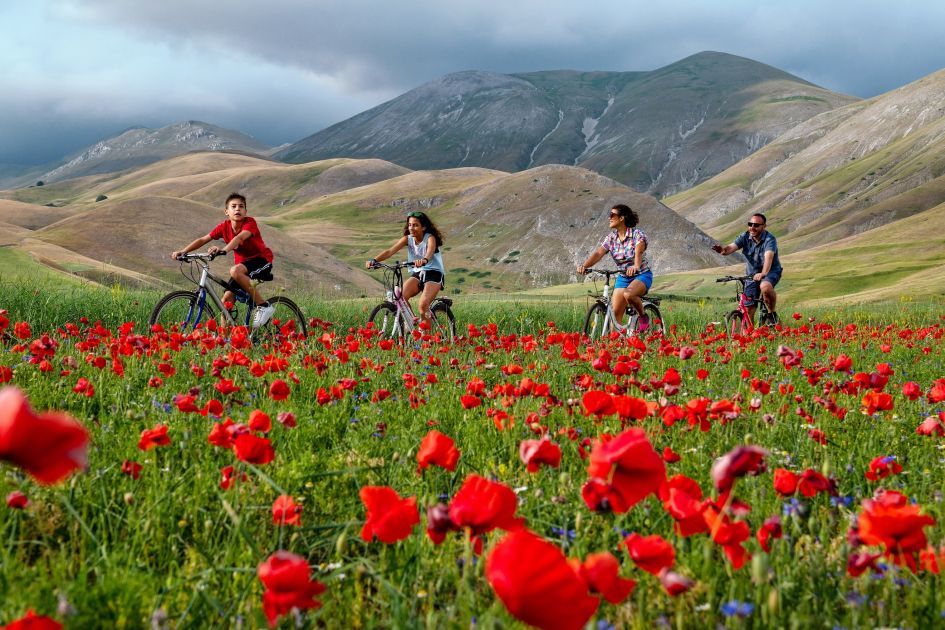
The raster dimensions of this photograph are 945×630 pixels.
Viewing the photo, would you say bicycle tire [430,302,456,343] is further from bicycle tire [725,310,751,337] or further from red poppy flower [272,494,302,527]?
red poppy flower [272,494,302,527]

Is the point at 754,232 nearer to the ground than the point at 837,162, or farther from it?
nearer to the ground

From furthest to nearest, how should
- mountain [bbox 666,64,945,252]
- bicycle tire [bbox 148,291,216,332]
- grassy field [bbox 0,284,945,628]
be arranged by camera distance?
mountain [bbox 666,64,945,252]
bicycle tire [bbox 148,291,216,332]
grassy field [bbox 0,284,945,628]

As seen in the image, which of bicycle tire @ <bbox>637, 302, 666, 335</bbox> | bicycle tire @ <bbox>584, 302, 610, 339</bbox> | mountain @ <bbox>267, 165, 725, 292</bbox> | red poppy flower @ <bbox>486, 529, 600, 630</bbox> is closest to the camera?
red poppy flower @ <bbox>486, 529, 600, 630</bbox>

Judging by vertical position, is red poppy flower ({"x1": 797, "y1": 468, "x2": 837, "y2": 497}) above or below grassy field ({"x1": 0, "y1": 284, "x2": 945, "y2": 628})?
above

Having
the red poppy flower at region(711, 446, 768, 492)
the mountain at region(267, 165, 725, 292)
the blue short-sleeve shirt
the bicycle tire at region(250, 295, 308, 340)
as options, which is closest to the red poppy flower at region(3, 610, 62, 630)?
the red poppy flower at region(711, 446, 768, 492)

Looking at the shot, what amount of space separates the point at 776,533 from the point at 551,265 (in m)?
71.1

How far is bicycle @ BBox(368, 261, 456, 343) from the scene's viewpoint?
34.7 feet

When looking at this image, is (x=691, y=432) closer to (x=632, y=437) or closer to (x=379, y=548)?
(x=379, y=548)

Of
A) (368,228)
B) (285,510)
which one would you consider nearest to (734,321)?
(285,510)

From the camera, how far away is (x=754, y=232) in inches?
514

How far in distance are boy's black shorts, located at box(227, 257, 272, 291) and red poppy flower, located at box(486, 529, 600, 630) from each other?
386 inches

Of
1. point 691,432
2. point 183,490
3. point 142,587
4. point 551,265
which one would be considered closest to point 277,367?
point 183,490

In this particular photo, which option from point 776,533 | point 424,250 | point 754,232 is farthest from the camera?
point 754,232

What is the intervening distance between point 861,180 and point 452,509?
596ft
